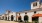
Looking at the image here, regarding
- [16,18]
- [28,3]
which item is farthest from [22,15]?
[28,3]

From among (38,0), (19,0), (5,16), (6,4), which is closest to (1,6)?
(6,4)

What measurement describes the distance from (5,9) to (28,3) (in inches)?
19.5

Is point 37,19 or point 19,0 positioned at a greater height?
point 19,0

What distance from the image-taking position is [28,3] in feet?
5.90

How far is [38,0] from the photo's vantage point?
171cm

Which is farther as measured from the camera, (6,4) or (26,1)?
(6,4)

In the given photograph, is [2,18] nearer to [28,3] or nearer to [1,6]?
[1,6]

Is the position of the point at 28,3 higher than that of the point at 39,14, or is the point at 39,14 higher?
the point at 28,3

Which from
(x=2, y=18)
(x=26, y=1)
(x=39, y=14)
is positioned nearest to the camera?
(x=39, y=14)

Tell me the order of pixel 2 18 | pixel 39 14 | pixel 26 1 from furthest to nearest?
pixel 2 18, pixel 26 1, pixel 39 14

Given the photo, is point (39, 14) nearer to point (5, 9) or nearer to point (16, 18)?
point (16, 18)

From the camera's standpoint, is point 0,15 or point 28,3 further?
point 0,15

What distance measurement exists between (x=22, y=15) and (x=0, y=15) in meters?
0.47

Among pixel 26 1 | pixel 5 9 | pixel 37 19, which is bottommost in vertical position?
pixel 37 19
